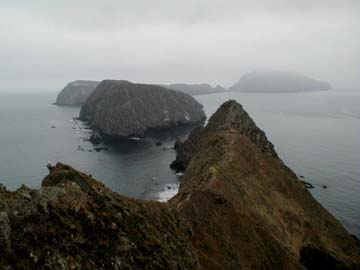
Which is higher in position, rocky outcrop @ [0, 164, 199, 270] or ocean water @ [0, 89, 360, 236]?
rocky outcrop @ [0, 164, 199, 270]

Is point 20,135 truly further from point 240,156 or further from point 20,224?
point 20,224

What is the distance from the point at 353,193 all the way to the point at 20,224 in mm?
92682

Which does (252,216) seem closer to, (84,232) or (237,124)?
(84,232)

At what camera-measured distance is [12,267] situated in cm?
1714

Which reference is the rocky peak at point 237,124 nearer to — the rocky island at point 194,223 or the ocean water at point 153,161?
the rocky island at point 194,223

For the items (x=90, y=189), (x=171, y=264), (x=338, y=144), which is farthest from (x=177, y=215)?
(x=338, y=144)

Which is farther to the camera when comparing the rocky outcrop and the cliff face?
the cliff face

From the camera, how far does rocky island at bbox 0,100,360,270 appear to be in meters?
19.9

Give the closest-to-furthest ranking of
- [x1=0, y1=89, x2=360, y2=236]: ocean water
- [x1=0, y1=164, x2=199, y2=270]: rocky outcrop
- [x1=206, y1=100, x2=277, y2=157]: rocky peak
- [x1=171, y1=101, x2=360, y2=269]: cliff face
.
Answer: [x1=0, y1=164, x2=199, y2=270]: rocky outcrop < [x1=171, y1=101, x2=360, y2=269]: cliff face < [x1=0, y1=89, x2=360, y2=236]: ocean water < [x1=206, y1=100, x2=277, y2=157]: rocky peak

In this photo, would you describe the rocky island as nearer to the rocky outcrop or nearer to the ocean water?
the rocky outcrop

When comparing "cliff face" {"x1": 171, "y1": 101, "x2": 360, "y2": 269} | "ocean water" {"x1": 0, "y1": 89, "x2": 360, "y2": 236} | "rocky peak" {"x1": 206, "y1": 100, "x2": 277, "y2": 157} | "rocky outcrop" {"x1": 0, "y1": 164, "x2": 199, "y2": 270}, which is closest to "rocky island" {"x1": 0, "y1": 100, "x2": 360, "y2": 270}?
"rocky outcrop" {"x1": 0, "y1": 164, "x2": 199, "y2": 270}

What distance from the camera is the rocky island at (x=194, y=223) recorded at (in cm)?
1989

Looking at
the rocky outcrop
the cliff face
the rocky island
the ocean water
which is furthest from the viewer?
the ocean water

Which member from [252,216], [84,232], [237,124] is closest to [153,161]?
[237,124]
